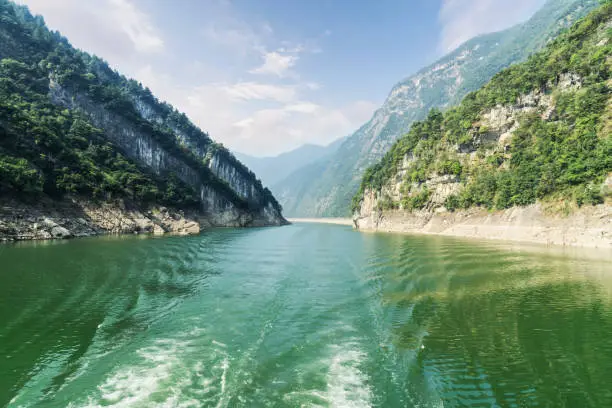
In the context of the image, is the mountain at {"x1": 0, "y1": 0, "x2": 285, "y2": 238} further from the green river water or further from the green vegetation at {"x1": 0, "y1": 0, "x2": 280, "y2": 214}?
the green river water

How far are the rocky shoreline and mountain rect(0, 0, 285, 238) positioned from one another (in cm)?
28

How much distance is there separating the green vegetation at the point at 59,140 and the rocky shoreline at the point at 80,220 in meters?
2.30

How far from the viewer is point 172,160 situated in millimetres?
105438

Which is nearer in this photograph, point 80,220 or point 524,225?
point 524,225

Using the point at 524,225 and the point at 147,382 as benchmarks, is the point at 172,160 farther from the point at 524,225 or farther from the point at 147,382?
the point at 147,382

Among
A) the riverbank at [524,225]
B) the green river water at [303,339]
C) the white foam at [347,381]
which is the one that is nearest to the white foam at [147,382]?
the green river water at [303,339]

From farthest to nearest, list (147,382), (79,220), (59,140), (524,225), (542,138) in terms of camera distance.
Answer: (59,140) → (79,220) → (542,138) → (524,225) → (147,382)

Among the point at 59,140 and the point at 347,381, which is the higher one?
the point at 59,140

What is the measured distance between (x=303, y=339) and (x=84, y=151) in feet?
251

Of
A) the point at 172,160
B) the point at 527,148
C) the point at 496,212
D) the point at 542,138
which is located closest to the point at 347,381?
the point at 496,212

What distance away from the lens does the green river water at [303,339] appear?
26.6 feet

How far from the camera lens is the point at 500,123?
66.0 m

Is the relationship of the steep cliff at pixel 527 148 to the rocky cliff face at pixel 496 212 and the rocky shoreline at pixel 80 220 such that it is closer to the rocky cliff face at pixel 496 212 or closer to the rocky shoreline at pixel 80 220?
the rocky cliff face at pixel 496 212

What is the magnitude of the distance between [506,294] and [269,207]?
14540 centimetres
